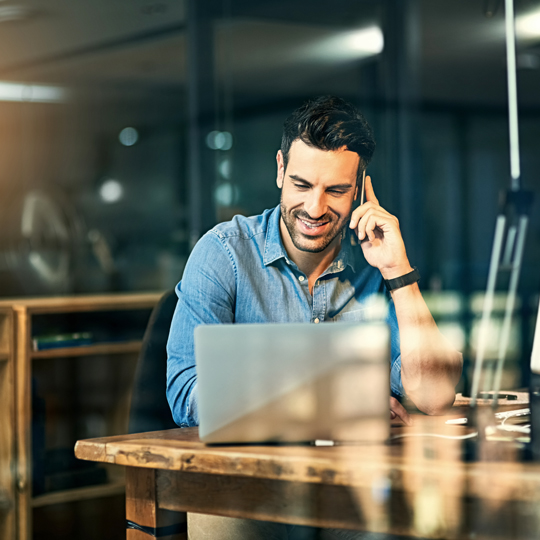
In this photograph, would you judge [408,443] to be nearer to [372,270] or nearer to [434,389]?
[434,389]

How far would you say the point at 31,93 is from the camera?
8.88ft

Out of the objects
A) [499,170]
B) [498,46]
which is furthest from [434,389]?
[498,46]

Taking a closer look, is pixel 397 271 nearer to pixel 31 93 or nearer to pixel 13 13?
pixel 31 93

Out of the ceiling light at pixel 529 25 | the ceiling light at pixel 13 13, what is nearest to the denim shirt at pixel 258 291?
the ceiling light at pixel 529 25

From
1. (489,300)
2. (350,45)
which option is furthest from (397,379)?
(350,45)

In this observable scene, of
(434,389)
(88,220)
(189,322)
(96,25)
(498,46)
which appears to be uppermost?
(96,25)

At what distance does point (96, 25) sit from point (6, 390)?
4.48 feet

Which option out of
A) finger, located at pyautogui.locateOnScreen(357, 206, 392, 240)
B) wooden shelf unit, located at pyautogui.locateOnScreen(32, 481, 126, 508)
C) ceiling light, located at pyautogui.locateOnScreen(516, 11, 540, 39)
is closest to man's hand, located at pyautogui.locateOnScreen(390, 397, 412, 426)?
finger, located at pyautogui.locateOnScreen(357, 206, 392, 240)

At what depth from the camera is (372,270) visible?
1.64 meters

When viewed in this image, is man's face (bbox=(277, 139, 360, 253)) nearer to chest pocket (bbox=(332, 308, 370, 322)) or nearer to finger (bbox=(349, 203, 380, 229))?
finger (bbox=(349, 203, 380, 229))

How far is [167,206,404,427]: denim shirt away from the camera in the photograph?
60.8 inches

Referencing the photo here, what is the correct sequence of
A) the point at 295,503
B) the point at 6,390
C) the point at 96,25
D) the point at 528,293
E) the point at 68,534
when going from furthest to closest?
the point at 96,25 → the point at 68,534 → the point at 6,390 → the point at 528,293 → the point at 295,503

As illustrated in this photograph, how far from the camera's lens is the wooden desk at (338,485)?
92cm

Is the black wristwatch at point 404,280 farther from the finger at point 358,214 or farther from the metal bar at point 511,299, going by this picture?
the metal bar at point 511,299
